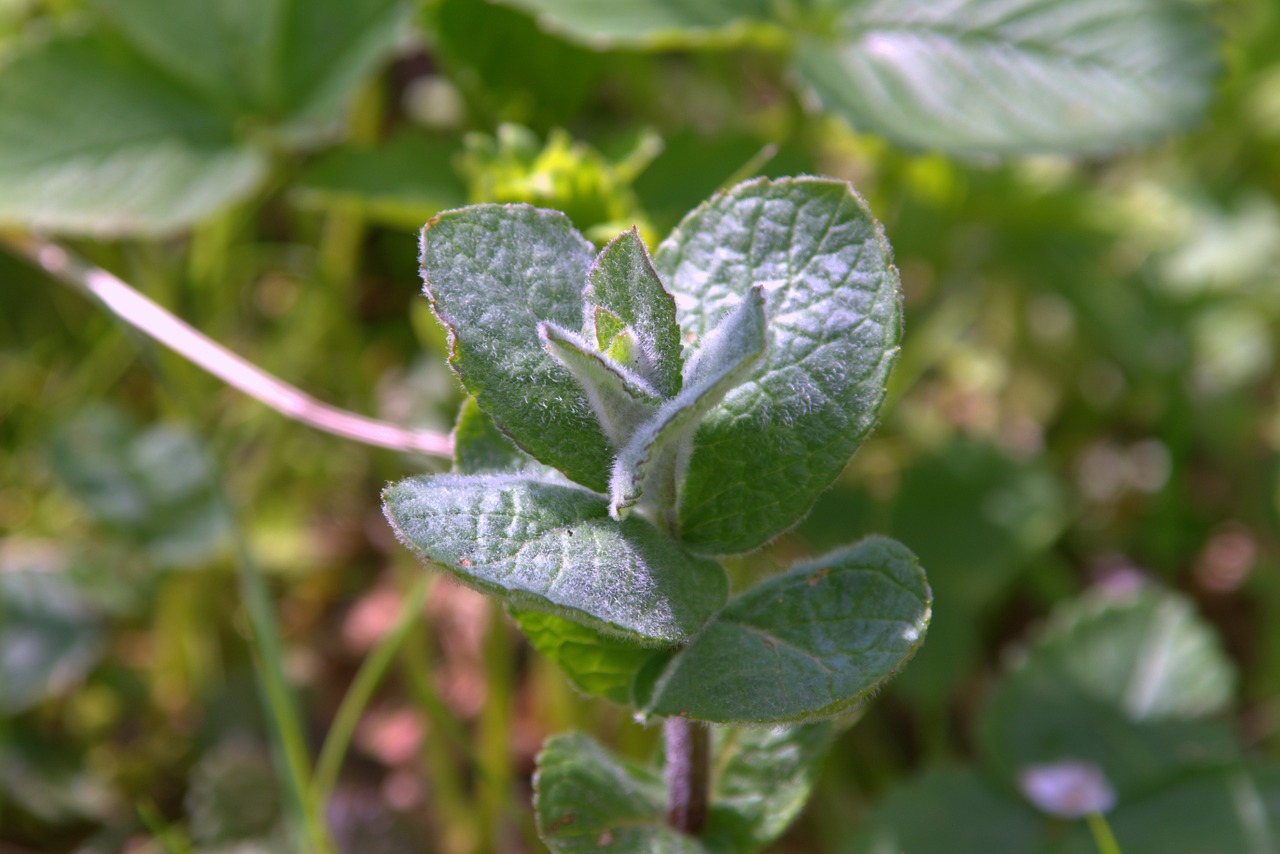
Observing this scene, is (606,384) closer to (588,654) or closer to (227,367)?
(588,654)

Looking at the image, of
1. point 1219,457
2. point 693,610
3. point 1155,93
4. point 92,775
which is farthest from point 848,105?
point 92,775

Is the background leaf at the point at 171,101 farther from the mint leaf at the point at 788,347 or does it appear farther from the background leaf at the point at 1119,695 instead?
the background leaf at the point at 1119,695

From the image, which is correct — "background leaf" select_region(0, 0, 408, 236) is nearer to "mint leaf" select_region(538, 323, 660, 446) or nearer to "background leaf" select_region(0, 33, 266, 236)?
"background leaf" select_region(0, 33, 266, 236)

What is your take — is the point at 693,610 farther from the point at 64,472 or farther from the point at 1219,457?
the point at 1219,457

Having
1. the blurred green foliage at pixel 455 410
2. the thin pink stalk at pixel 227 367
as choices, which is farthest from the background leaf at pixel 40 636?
the thin pink stalk at pixel 227 367

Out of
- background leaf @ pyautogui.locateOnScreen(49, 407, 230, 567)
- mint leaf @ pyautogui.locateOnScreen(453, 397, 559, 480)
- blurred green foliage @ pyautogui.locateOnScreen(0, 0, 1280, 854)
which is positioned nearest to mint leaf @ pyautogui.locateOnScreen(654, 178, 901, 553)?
mint leaf @ pyautogui.locateOnScreen(453, 397, 559, 480)

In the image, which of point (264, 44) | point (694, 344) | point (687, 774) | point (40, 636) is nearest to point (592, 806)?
point (687, 774)
